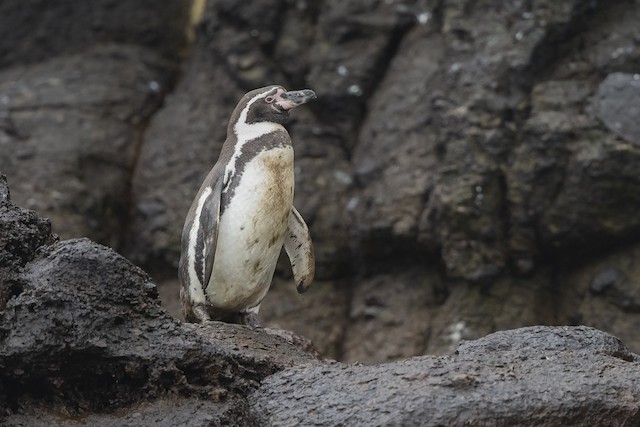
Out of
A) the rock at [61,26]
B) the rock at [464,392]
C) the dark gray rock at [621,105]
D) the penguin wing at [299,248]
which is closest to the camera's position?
the rock at [464,392]

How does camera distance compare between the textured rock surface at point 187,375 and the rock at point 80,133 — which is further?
the rock at point 80,133

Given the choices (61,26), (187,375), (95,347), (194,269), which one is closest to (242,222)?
(194,269)

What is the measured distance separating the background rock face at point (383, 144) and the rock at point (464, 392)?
3.01m

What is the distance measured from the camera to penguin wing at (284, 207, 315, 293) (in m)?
5.11

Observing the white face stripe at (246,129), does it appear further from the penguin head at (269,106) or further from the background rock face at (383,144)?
the background rock face at (383,144)

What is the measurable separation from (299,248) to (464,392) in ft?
6.25

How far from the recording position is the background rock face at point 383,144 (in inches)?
261

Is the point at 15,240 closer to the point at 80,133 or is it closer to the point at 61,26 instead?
the point at 80,133

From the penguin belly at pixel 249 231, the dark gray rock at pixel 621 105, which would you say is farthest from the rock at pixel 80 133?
the dark gray rock at pixel 621 105

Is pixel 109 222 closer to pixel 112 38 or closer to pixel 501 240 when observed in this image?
pixel 112 38

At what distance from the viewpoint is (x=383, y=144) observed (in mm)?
7238

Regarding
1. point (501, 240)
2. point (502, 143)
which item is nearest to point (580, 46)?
point (502, 143)

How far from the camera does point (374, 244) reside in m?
7.08

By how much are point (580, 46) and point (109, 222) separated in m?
2.80
